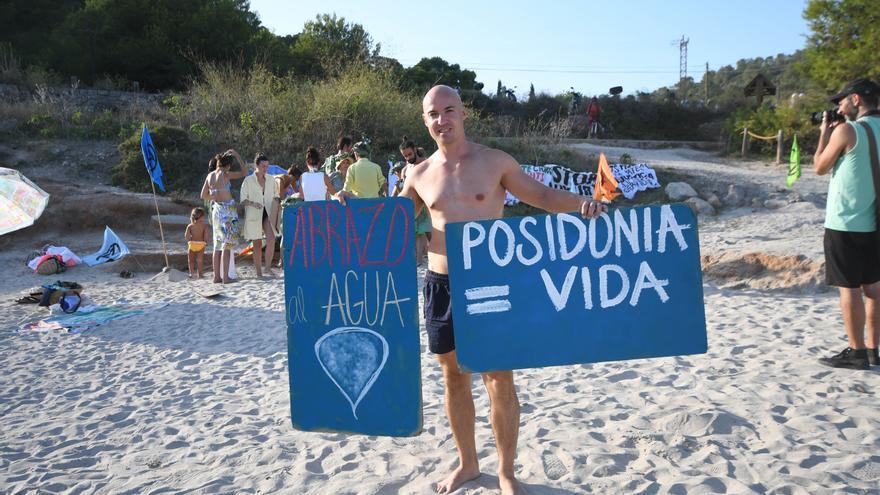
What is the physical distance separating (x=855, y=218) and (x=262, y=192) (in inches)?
261

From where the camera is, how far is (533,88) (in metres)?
31.1

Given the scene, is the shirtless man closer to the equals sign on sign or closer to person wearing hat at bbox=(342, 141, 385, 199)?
the equals sign on sign

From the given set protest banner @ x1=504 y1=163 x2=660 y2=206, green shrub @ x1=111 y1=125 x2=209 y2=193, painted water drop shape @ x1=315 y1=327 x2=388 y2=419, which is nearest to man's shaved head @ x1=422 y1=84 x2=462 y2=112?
painted water drop shape @ x1=315 y1=327 x2=388 y2=419

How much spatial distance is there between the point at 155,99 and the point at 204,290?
14.8 m

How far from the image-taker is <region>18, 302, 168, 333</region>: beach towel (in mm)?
6492

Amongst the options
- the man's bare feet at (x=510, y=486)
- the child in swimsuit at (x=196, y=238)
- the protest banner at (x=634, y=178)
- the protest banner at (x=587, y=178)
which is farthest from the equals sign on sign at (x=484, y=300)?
the protest banner at (x=634, y=178)

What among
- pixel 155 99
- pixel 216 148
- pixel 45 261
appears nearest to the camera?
pixel 45 261

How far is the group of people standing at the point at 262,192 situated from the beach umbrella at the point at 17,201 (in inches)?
126

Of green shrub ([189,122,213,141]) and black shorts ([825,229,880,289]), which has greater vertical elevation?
green shrub ([189,122,213,141])

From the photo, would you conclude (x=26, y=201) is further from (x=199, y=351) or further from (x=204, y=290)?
(x=204, y=290)

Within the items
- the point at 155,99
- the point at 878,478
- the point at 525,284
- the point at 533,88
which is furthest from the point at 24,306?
the point at 533,88

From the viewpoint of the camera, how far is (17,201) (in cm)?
446

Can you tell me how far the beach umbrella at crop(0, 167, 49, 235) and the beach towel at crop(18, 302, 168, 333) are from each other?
2.30 meters

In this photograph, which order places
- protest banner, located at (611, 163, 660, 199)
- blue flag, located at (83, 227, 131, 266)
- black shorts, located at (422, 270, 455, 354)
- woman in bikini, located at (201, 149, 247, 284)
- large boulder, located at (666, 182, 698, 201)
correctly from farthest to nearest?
protest banner, located at (611, 163, 660, 199)
large boulder, located at (666, 182, 698, 201)
blue flag, located at (83, 227, 131, 266)
woman in bikini, located at (201, 149, 247, 284)
black shorts, located at (422, 270, 455, 354)
